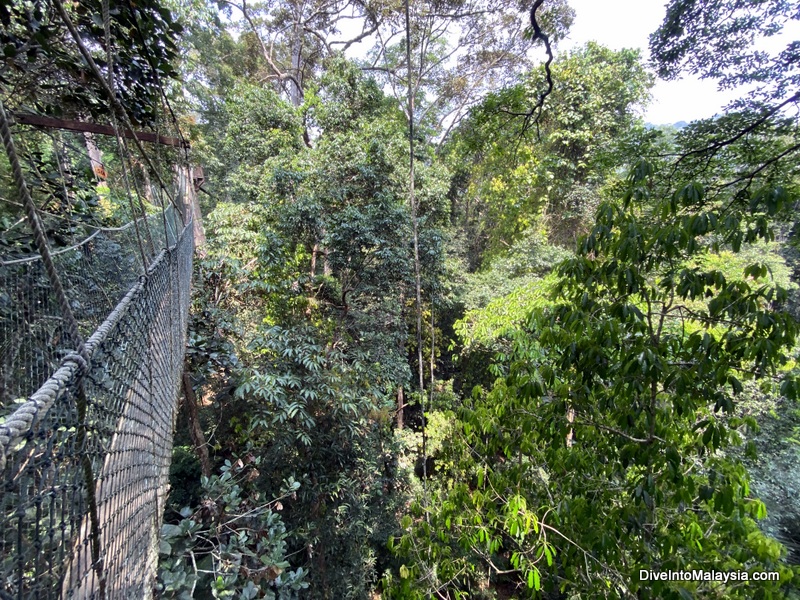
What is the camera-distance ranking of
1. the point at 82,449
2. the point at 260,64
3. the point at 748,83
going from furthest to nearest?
the point at 260,64, the point at 748,83, the point at 82,449

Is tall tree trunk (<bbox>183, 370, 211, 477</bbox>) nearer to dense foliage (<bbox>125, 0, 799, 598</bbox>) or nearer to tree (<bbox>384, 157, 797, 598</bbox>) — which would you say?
dense foliage (<bbox>125, 0, 799, 598</bbox>)

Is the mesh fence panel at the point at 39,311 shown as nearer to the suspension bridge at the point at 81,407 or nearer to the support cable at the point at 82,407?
the suspension bridge at the point at 81,407

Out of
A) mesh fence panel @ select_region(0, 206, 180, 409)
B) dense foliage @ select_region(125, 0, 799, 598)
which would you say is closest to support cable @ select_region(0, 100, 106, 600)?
mesh fence panel @ select_region(0, 206, 180, 409)

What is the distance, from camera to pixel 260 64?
8.47 m

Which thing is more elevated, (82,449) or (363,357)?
(82,449)

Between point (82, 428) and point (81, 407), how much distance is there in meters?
0.03

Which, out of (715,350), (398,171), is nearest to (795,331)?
(715,350)

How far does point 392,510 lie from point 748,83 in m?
4.32

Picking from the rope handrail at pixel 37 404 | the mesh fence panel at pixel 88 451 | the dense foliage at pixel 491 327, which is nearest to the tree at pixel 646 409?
the dense foliage at pixel 491 327

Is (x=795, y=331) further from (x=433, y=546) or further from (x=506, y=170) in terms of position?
(x=506, y=170)

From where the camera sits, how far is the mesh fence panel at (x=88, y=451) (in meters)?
0.42

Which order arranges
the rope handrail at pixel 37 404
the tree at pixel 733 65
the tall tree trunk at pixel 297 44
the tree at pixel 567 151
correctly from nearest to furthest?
the rope handrail at pixel 37 404
the tree at pixel 733 65
the tree at pixel 567 151
the tall tree trunk at pixel 297 44

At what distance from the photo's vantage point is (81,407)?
1.71ft

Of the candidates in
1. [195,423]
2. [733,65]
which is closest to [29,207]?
[195,423]
